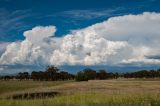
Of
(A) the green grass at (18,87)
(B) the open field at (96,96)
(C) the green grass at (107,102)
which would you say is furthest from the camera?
(A) the green grass at (18,87)

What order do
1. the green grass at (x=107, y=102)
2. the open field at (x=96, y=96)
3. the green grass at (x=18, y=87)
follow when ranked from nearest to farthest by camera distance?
1. the green grass at (x=107, y=102)
2. the open field at (x=96, y=96)
3. the green grass at (x=18, y=87)

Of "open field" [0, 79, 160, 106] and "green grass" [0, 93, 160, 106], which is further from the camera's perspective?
"open field" [0, 79, 160, 106]

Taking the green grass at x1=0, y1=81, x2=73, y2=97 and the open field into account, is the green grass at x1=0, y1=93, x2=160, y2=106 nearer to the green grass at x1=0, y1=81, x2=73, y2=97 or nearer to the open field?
the open field

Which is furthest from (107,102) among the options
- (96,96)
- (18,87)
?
(18,87)

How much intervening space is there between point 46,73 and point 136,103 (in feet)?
536

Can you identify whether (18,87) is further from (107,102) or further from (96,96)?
(107,102)

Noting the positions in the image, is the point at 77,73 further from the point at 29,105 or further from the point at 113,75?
the point at 29,105

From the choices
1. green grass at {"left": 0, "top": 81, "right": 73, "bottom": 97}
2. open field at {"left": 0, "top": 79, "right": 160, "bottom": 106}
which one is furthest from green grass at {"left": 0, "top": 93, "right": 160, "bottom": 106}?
green grass at {"left": 0, "top": 81, "right": 73, "bottom": 97}

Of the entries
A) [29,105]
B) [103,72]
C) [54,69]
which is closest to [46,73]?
[54,69]

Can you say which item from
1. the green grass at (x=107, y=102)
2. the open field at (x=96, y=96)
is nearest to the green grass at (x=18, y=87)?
the open field at (x=96, y=96)

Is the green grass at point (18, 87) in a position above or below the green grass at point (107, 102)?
above

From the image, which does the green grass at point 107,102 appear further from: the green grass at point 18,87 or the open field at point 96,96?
the green grass at point 18,87

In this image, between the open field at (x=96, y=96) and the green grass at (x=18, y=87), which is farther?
the green grass at (x=18, y=87)

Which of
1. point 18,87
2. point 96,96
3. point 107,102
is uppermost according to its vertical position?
point 18,87
